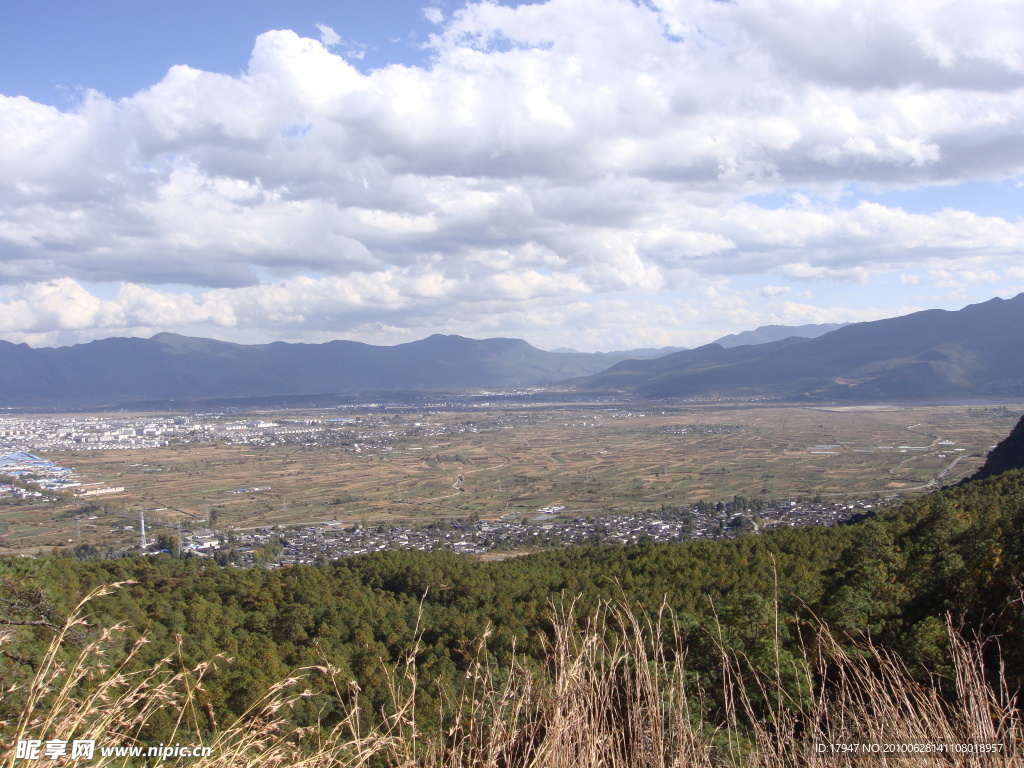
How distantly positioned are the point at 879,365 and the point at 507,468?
10391 cm

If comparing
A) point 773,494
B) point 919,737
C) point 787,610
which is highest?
point 919,737

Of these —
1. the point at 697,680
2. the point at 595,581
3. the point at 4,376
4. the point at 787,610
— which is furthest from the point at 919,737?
the point at 4,376

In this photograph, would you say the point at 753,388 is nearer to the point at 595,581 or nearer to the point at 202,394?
the point at 595,581

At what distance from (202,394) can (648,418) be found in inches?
5640

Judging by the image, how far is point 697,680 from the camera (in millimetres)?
7000

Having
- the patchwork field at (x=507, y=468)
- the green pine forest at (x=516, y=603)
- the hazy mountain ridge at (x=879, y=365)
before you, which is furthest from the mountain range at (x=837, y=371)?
the green pine forest at (x=516, y=603)

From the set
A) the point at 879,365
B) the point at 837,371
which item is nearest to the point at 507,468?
the point at 837,371

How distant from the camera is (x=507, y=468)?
54.8 meters

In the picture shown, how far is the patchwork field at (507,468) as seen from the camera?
37.4m

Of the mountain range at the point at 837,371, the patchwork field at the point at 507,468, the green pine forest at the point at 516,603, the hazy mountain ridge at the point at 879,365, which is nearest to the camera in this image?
the green pine forest at the point at 516,603

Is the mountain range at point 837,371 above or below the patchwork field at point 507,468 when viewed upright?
above

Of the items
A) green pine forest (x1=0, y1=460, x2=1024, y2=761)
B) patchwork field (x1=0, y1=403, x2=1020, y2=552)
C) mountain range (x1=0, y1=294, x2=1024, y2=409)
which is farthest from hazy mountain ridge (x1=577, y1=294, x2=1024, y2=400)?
green pine forest (x1=0, y1=460, x2=1024, y2=761)

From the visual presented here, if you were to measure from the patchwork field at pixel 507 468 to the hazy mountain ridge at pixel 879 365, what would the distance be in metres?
29.0

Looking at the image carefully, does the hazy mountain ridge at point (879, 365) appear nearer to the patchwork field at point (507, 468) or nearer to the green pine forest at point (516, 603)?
the patchwork field at point (507, 468)
